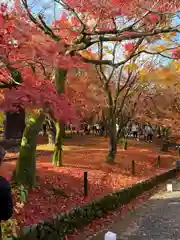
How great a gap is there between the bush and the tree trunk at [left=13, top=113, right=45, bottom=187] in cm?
180

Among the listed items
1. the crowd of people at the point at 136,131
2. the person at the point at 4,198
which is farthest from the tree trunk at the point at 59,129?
the crowd of people at the point at 136,131

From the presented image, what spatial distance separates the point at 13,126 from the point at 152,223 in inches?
703

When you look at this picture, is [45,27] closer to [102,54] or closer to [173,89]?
[102,54]

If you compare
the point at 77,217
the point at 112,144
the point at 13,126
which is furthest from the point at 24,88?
the point at 13,126

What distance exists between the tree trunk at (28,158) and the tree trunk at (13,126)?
1437cm

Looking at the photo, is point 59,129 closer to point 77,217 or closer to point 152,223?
point 77,217

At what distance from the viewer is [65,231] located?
8266 mm

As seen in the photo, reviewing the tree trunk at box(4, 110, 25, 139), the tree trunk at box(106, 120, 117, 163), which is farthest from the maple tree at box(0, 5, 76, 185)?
the tree trunk at box(4, 110, 25, 139)

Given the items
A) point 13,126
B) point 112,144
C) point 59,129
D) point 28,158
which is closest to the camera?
point 28,158

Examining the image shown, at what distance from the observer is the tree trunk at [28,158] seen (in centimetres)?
996

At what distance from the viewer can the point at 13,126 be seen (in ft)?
83.4

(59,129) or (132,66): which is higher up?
(132,66)

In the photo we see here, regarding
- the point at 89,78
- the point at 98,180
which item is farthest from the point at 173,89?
the point at 98,180

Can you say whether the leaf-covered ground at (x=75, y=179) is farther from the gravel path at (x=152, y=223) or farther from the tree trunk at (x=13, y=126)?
the tree trunk at (x=13, y=126)
